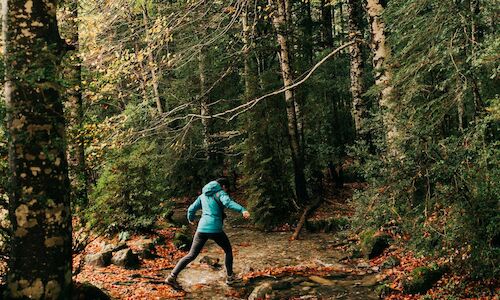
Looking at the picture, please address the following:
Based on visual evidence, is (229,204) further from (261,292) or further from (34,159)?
(34,159)

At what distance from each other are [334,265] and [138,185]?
19.8 ft

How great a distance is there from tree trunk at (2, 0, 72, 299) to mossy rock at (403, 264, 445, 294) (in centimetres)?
507

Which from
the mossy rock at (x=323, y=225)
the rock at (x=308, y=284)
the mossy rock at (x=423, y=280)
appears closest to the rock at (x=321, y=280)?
the rock at (x=308, y=284)

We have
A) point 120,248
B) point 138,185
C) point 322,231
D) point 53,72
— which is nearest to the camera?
point 53,72

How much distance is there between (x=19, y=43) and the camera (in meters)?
3.87

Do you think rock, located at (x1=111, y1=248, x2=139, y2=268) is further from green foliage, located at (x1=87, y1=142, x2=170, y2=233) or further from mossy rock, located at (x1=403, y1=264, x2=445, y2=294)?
mossy rock, located at (x1=403, y1=264, x2=445, y2=294)

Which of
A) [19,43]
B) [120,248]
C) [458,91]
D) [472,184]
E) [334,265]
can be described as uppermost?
[19,43]

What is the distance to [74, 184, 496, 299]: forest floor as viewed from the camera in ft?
22.7

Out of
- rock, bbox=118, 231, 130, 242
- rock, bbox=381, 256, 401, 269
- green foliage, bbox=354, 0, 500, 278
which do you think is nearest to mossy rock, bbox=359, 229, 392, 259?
rock, bbox=381, 256, 401, 269

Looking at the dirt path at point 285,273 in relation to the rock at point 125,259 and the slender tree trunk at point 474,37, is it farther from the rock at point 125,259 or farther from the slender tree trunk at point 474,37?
the slender tree trunk at point 474,37

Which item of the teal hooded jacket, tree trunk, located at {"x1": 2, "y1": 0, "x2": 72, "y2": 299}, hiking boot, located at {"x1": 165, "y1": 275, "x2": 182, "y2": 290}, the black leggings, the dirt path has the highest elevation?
tree trunk, located at {"x1": 2, "y1": 0, "x2": 72, "y2": 299}

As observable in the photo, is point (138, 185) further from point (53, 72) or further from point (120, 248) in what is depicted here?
point (53, 72)

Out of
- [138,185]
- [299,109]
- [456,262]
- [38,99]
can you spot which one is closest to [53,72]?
[38,99]

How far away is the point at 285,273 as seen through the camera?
8.55 m
